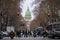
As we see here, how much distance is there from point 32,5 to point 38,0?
3.23 m

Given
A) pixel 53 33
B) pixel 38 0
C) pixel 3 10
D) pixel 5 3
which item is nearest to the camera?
pixel 53 33

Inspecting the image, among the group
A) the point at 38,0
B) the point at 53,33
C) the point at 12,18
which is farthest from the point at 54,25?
the point at 12,18

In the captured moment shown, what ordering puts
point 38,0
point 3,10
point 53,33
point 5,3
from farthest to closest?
1. point 38,0
2. point 3,10
3. point 5,3
4. point 53,33

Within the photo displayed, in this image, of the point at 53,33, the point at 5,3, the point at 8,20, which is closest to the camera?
the point at 53,33

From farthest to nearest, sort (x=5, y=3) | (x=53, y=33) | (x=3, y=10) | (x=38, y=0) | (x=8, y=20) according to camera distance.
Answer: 1. (x=8, y=20)
2. (x=38, y=0)
3. (x=3, y=10)
4. (x=5, y=3)
5. (x=53, y=33)

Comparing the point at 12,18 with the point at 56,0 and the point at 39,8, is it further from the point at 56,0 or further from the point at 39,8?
the point at 56,0

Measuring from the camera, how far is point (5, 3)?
175 ft

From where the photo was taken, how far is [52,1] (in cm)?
5766

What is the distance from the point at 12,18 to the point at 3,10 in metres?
19.1

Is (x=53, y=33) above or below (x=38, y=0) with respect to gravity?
below

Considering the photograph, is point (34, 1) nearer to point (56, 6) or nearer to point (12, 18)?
point (12, 18)

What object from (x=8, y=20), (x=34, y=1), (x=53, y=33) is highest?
(x=34, y=1)

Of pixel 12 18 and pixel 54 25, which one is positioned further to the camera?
Answer: pixel 12 18

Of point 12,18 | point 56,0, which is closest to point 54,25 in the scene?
point 56,0
